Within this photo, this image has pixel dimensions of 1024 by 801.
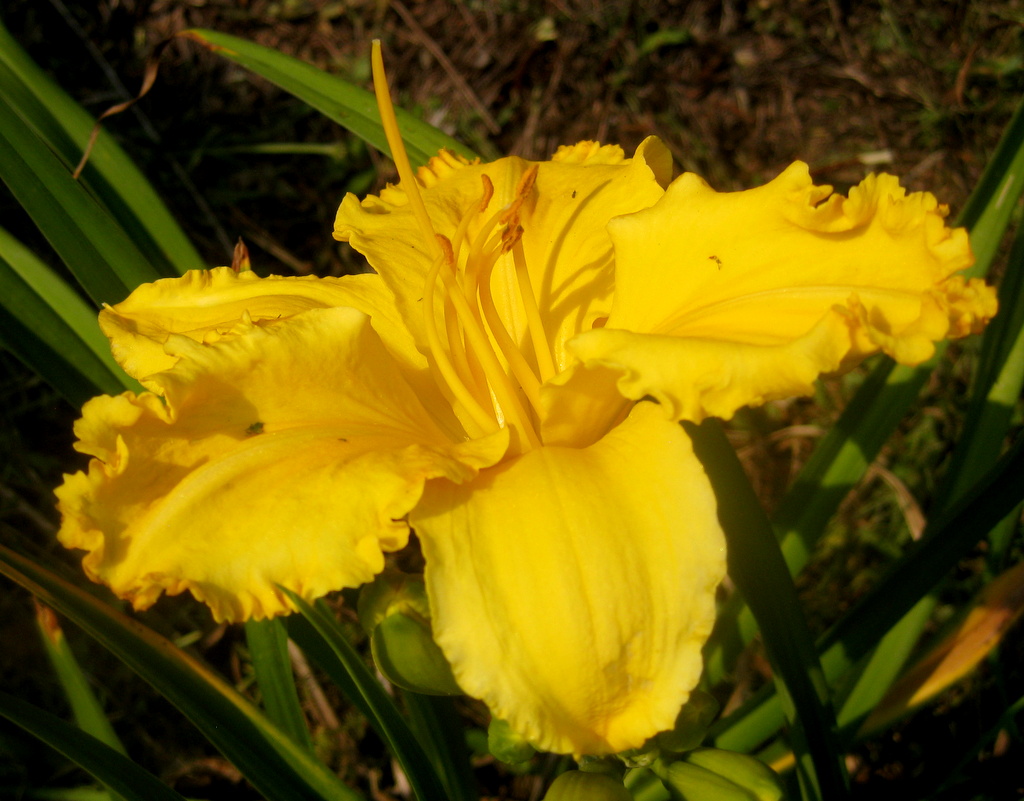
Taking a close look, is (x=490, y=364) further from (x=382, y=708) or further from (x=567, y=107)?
(x=567, y=107)

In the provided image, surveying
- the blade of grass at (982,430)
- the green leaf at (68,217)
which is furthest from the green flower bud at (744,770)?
the green leaf at (68,217)

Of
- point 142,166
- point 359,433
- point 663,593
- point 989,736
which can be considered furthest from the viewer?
point 142,166

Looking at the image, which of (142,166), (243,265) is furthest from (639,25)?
(243,265)

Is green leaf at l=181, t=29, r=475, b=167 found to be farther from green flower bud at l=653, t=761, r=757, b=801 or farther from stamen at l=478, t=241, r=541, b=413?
green flower bud at l=653, t=761, r=757, b=801

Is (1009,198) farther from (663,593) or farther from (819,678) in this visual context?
(663,593)

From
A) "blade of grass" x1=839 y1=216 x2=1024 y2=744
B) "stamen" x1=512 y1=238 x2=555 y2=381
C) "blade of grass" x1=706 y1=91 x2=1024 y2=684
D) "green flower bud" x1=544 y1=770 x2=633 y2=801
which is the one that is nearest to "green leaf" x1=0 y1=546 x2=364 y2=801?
"green flower bud" x1=544 y1=770 x2=633 y2=801

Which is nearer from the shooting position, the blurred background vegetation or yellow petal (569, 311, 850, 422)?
yellow petal (569, 311, 850, 422)
